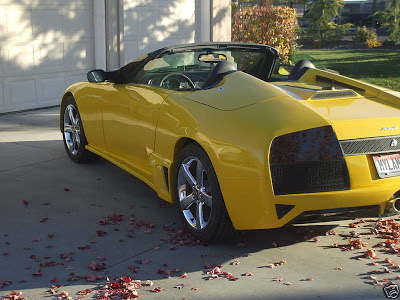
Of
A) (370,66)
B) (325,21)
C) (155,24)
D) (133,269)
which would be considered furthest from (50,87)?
(325,21)

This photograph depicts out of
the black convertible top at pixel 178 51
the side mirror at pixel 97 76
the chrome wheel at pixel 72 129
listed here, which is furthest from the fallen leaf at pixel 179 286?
the chrome wheel at pixel 72 129

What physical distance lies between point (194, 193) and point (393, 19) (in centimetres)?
2949

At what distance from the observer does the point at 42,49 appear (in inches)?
427

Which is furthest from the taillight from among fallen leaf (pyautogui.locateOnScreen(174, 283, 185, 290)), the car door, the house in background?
the house in background

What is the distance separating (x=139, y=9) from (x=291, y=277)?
9.84 metres

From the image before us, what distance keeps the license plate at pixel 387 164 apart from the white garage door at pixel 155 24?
9127mm

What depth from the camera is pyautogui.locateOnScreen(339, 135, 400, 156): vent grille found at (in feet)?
13.1

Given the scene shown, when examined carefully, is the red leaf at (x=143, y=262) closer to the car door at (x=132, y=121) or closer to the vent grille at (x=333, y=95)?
the car door at (x=132, y=121)

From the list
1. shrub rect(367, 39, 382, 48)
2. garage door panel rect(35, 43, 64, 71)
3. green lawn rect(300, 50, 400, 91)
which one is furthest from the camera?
shrub rect(367, 39, 382, 48)

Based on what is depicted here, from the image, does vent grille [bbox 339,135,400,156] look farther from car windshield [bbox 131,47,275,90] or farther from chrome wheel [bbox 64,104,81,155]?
chrome wheel [bbox 64,104,81,155]

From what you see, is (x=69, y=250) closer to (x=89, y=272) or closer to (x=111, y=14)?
(x=89, y=272)

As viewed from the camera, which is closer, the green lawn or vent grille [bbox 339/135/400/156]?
vent grille [bbox 339/135/400/156]

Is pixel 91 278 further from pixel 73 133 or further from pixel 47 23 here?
pixel 47 23

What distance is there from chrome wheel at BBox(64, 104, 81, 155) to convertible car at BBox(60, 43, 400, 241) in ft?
4.56
